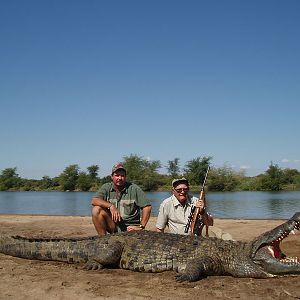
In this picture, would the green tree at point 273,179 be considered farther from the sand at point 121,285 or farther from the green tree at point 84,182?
the sand at point 121,285

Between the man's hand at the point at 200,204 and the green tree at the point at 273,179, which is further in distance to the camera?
the green tree at the point at 273,179

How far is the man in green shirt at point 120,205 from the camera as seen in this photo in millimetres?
7316

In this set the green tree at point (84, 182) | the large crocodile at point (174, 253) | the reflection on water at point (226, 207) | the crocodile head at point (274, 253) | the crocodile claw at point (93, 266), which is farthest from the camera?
the green tree at point (84, 182)

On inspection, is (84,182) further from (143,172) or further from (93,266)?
(93,266)

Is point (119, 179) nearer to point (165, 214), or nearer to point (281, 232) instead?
Result: point (165, 214)

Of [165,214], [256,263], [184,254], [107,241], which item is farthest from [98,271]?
[256,263]

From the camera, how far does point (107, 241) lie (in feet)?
19.9

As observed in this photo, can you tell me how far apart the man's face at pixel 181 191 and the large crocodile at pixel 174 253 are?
1011mm

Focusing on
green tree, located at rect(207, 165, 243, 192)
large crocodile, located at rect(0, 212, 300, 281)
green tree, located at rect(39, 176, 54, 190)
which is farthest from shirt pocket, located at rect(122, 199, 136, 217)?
green tree, located at rect(39, 176, 54, 190)

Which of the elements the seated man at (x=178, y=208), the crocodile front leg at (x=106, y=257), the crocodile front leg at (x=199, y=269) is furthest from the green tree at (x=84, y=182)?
the crocodile front leg at (x=199, y=269)

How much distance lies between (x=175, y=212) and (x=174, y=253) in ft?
4.69

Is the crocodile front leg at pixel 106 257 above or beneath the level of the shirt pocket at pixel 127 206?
beneath

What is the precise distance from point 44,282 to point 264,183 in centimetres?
6231

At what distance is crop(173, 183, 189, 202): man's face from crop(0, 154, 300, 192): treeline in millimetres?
43324
